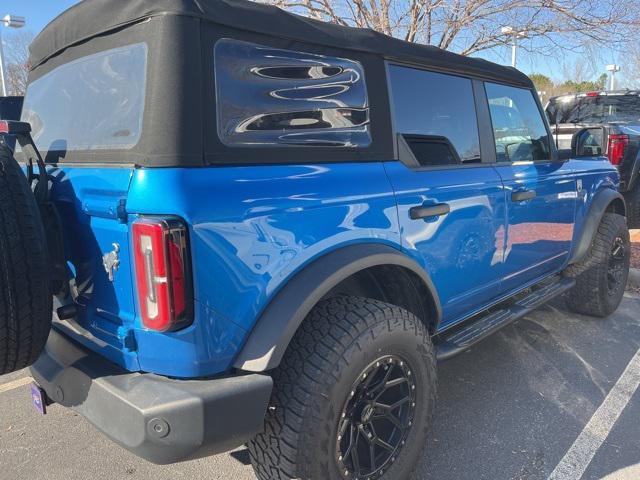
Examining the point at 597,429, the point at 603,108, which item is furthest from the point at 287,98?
the point at 603,108

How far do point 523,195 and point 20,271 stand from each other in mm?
2748

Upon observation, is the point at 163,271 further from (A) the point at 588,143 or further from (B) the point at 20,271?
(A) the point at 588,143

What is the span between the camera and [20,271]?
175 cm

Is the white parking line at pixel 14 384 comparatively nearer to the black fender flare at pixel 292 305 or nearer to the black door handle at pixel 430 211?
the black fender flare at pixel 292 305

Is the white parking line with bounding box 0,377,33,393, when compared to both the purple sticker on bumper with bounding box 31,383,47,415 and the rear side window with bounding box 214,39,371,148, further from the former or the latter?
the rear side window with bounding box 214,39,371,148

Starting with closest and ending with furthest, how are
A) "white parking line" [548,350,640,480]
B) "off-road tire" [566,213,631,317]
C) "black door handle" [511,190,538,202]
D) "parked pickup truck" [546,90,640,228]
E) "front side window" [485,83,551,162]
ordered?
"white parking line" [548,350,640,480] < "black door handle" [511,190,538,202] < "front side window" [485,83,551,162] < "parked pickup truck" [546,90,640,228] < "off-road tire" [566,213,631,317]

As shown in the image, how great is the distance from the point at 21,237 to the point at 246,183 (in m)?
0.79

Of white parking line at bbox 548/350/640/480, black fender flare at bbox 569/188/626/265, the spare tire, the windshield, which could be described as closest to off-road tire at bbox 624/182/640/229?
the windshield

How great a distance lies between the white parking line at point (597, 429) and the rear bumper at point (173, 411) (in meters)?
1.65

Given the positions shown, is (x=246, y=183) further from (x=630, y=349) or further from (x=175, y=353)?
(x=630, y=349)

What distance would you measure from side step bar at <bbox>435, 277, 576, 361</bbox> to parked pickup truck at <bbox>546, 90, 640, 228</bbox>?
1.11 m

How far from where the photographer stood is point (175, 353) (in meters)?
1.74

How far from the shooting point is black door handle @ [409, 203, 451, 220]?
241 centimetres

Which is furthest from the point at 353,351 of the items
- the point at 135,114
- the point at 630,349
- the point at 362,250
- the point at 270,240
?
the point at 630,349
